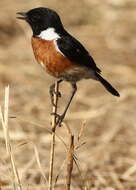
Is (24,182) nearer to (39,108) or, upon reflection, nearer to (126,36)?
(39,108)

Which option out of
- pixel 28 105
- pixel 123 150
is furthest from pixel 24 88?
pixel 123 150

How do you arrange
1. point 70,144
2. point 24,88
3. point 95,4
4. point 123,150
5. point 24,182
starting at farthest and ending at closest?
point 95,4 → point 24,88 → point 123,150 → point 24,182 → point 70,144

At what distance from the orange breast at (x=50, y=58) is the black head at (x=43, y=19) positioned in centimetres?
7

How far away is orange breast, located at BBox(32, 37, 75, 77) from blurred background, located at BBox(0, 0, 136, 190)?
564 mm

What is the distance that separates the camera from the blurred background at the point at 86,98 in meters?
6.39

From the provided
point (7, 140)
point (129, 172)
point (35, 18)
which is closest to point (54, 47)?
point (35, 18)

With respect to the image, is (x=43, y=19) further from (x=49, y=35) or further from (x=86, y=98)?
(x=86, y=98)

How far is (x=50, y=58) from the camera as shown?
15.0 ft

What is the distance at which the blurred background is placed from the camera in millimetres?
6387

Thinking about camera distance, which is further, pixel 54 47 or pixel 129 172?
pixel 129 172

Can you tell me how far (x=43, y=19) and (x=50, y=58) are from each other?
206 mm

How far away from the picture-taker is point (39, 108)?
25.2 feet

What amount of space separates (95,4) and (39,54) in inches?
221

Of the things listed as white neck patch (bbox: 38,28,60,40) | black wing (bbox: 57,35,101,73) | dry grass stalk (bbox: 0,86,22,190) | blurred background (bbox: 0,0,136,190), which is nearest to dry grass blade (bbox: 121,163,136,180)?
blurred background (bbox: 0,0,136,190)
